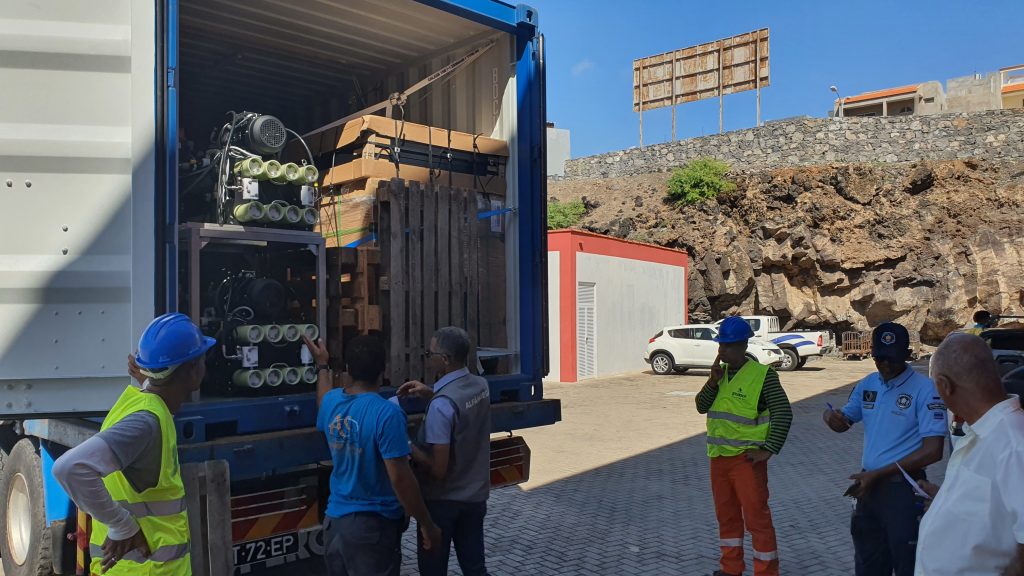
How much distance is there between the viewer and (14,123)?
361 cm

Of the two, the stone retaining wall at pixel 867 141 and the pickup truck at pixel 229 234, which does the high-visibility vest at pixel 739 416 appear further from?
the stone retaining wall at pixel 867 141

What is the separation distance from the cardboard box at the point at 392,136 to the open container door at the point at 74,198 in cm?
139

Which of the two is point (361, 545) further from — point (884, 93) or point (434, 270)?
point (884, 93)

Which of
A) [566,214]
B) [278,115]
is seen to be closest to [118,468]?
[278,115]

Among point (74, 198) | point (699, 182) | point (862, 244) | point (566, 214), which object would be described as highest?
point (699, 182)

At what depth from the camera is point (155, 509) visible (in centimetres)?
258

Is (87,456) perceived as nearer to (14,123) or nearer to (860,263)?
(14,123)

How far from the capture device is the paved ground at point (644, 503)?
576 cm

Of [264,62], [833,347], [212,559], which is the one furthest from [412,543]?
[833,347]

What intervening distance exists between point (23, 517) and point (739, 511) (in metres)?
4.44

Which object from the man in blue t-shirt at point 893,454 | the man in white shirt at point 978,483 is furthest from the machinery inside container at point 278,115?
the man in white shirt at point 978,483

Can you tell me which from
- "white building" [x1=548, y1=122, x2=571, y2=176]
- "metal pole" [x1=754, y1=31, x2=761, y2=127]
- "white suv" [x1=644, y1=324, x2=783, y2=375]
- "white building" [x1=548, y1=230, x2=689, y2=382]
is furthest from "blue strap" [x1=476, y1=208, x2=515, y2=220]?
"white building" [x1=548, y1=122, x2=571, y2=176]

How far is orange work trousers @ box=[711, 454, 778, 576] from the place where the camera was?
4.62 metres

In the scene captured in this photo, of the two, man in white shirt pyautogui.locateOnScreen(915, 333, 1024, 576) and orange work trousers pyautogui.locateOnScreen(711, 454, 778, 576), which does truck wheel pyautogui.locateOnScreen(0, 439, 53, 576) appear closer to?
orange work trousers pyautogui.locateOnScreen(711, 454, 778, 576)
